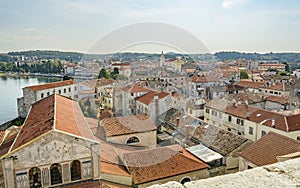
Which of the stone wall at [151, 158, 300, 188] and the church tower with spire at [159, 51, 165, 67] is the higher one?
the church tower with spire at [159, 51, 165, 67]

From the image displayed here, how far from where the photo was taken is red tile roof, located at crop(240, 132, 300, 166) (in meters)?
6.76

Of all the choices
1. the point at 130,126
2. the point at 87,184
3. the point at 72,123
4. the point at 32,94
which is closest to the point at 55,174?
the point at 87,184

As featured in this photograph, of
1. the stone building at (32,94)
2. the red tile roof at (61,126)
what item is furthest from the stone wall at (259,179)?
the stone building at (32,94)

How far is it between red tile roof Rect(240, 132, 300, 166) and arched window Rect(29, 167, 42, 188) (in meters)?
5.55

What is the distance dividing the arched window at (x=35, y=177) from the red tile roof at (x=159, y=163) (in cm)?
186

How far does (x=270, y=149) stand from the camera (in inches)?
282

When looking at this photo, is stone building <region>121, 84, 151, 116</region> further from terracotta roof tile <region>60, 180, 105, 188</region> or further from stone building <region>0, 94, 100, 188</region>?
terracotta roof tile <region>60, 180, 105, 188</region>

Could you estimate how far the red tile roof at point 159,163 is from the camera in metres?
5.60

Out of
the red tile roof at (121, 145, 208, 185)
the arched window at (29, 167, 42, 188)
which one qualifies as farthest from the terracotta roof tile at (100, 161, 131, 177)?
the arched window at (29, 167, 42, 188)

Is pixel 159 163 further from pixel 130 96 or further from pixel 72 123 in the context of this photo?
pixel 130 96

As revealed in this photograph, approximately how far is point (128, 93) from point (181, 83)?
146 cm

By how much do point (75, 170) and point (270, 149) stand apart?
5.45 meters

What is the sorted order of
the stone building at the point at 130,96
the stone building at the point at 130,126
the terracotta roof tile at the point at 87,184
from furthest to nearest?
the terracotta roof tile at the point at 87,184 → the stone building at the point at 130,126 → the stone building at the point at 130,96

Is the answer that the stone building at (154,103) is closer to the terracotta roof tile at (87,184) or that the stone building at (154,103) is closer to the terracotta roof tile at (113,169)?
the terracotta roof tile at (113,169)
